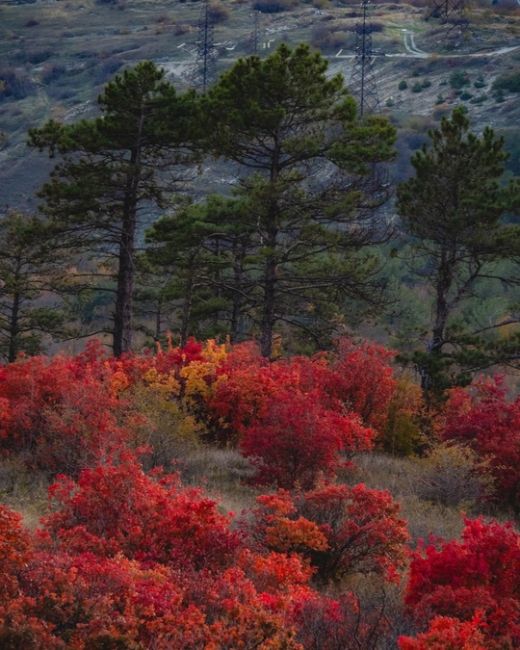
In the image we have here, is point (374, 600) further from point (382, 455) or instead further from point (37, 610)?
point (382, 455)

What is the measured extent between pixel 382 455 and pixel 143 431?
6648 millimetres

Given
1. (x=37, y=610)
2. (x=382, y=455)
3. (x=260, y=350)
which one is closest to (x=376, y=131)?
(x=260, y=350)

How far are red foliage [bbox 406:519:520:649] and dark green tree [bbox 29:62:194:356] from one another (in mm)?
15274

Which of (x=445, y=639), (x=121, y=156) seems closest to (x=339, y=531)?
(x=445, y=639)

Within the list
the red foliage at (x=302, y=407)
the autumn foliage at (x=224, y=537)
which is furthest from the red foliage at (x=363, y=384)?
the autumn foliage at (x=224, y=537)

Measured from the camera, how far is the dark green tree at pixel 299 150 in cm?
2180

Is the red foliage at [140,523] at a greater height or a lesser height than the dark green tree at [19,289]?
greater

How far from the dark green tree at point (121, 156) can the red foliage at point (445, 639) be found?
16.8 m

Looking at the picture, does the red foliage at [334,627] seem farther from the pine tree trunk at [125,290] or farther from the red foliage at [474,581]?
the pine tree trunk at [125,290]

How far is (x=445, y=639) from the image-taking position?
6.64 metres

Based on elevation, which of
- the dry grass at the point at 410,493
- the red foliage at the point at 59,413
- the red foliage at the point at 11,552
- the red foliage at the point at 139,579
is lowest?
the dry grass at the point at 410,493

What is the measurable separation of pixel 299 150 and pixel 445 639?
660 inches

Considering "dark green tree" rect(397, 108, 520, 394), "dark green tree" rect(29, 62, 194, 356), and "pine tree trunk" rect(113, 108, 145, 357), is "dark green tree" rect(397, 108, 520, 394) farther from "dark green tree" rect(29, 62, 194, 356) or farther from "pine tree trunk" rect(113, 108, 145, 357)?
"pine tree trunk" rect(113, 108, 145, 357)

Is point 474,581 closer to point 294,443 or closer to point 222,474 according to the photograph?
point 294,443
